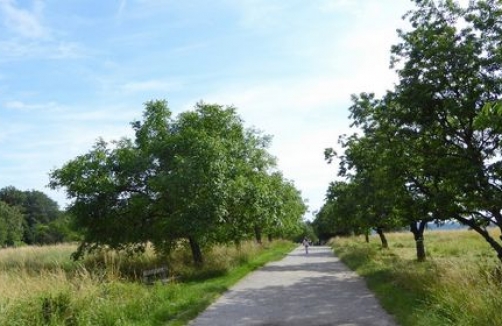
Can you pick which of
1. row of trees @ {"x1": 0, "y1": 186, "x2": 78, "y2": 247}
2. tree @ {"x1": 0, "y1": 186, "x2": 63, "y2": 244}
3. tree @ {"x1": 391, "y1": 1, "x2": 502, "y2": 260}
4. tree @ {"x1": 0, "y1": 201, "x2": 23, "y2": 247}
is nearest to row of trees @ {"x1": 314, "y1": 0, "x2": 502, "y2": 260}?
tree @ {"x1": 391, "y1": 1, "x2": 502, "y2": 260}

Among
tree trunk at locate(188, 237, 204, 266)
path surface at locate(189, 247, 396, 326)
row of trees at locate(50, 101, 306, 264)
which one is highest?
row of trees at locate(50, 101, 306, 264)

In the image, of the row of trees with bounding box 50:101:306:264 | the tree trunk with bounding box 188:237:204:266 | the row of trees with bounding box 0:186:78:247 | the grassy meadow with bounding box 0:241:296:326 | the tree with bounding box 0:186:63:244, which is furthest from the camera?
the tree with bounding box 0:186:63:244

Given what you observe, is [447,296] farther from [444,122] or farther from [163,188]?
[163,188]

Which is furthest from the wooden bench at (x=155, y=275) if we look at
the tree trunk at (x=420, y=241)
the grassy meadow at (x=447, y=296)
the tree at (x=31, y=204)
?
the tree at (x=31, y=204)

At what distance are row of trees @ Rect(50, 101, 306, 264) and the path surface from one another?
3.79m

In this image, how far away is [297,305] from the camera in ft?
42.2

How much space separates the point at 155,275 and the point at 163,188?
3.78 m

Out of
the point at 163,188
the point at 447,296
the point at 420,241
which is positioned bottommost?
the point at 447,296

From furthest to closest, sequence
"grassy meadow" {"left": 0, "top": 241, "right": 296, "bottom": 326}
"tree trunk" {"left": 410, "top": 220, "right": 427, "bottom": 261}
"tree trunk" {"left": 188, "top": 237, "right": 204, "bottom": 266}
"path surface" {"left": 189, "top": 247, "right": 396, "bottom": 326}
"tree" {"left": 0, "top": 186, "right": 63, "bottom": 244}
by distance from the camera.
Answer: "tree" {"left": 0, "top": 186, "right": 63, "bottom": 244} → "tree trunk" {"left": 410, "top": 220, "right": 427, "bottom": 261} → "tree trunk" {"left": 188, "top": 237, "right": 204, "bottom": 266} → "path surface" {"left": 189, "top": 247, "right": 396, "bottom": 326} → "grassy meadow" {"left": 0, "top": 241, "right": 296, "bottom": 326}

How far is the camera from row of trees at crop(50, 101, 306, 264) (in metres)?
20.0

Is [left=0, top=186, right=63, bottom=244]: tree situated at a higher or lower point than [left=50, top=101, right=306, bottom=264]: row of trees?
higher

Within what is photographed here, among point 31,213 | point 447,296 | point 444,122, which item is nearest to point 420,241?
point 444,122

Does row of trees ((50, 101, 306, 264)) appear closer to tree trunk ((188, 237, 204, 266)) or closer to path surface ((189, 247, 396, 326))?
tree trunk ((188, 237, 204, 266))

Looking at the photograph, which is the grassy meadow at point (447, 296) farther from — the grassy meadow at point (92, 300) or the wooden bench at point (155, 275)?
the wooden bench at point (155, 275)
